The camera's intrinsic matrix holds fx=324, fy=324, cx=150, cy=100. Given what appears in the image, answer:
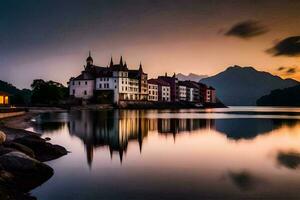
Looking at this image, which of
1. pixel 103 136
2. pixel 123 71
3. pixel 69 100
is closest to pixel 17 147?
pixel 103 136

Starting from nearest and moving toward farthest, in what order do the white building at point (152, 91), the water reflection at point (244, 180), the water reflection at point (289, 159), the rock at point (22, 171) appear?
1. the rock at point (22, 171)
2. the water reflection at point (244, 180)
3. the water reflection at point (289, 159)
4. the white building at point (152, 91)

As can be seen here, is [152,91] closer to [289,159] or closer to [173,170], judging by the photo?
[289,159]

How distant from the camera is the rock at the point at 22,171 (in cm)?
1616

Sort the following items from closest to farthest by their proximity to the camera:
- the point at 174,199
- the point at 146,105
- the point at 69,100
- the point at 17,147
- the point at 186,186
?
1. the point at 174,199
2. the point at 186,186
3. the point at 17,147
4. the point at 69,100
5. the point at 146,105

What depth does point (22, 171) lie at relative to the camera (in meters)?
17.2

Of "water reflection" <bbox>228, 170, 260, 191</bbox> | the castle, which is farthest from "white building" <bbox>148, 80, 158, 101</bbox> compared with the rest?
"water reflection" <bbox>228, 170, 260, 191</bbox>

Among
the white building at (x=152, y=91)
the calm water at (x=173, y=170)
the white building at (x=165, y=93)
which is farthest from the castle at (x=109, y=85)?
the calm water at (x=173, y=170)

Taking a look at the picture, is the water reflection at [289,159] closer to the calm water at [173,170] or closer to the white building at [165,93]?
the calm water at [173,170]

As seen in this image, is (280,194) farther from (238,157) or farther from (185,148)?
(185,148)

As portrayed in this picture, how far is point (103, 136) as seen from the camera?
4119cm

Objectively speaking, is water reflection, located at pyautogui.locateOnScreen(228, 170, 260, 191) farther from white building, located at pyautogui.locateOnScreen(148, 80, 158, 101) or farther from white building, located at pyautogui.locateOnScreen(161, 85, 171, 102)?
white building, located at pyautogui.locateOnScreen(161, 85, 171, 102)

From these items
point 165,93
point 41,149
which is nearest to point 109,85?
point 165,93

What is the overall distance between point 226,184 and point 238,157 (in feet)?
33.1

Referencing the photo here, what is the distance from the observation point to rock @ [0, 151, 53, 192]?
16156 mm
